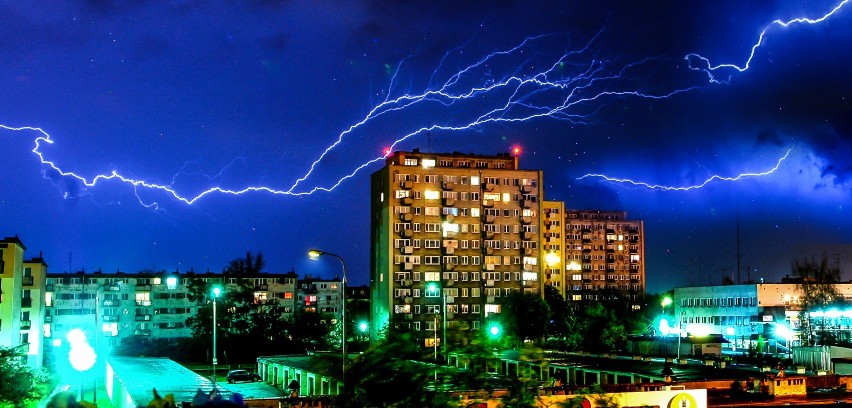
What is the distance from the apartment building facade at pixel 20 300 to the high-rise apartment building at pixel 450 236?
4034cm

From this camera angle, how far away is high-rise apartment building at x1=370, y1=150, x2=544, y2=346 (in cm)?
11006

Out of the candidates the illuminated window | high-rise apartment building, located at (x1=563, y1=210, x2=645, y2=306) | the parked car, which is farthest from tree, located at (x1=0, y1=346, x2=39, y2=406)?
high-rise apartment building, located at (x1=563, y1=210, x2=645, y2=306)

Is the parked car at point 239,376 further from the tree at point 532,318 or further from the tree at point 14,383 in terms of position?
the tree at point 532,318

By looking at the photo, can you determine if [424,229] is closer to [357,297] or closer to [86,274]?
[86,274]

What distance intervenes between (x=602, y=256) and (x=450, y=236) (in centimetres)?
8167

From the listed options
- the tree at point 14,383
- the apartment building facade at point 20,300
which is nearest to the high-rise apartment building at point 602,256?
the apartment building facade at point 20,300

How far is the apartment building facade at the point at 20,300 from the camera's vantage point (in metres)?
68.4

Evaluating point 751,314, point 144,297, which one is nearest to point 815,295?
point 751,314

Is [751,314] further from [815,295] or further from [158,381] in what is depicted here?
[158,381]

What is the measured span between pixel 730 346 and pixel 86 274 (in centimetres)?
Result: 7826

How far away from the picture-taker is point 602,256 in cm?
18738

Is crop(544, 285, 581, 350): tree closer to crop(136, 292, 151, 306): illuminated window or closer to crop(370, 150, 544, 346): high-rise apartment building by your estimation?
crop(370, 150, 544, 346): high-rise apartment building

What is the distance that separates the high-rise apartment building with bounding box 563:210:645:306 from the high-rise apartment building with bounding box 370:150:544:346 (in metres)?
68.2

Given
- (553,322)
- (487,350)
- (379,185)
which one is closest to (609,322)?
(553,322)
